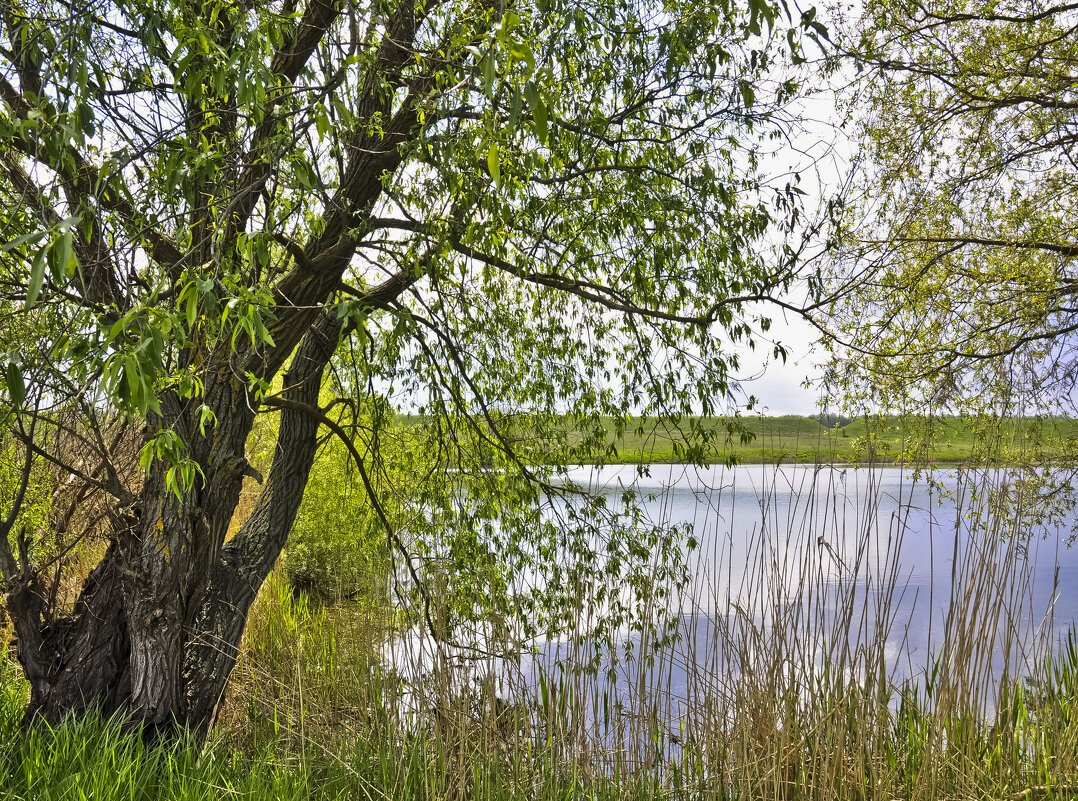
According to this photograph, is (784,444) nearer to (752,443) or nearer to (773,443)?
(773,443)

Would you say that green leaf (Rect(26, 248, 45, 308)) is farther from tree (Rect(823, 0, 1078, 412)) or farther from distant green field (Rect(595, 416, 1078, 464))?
tree (Rect(823, 0, 1078, 412))

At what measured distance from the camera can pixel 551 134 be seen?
9.73ft

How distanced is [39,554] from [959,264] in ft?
26.0

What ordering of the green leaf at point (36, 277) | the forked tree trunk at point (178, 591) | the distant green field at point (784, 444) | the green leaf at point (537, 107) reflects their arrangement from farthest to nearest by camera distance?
1. the forked tree trunk at point (178, 591)
2. the distant green field at point (784, 444)
3. the green leaf at point (537, 107)
4. the green leaf at point (36, 277)

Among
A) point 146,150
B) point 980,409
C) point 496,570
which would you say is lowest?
point 496,570

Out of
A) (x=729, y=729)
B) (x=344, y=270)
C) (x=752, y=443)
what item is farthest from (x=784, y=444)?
(x=344, y=270)

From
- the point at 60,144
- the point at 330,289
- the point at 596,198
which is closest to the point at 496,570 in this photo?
the point at 330,289

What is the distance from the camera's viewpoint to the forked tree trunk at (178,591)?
389cm

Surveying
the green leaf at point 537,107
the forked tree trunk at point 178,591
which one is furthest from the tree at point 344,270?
the green leaf at point 537,107

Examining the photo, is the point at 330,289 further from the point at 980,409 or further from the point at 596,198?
the point at 980,409

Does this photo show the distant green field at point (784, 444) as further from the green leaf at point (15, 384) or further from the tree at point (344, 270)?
the green leaf at point (15, 384)

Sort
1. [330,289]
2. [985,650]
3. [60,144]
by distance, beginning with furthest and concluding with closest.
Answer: [330,289] → [985,650] → [60,144]

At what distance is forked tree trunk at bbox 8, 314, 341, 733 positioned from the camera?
12.8 feet

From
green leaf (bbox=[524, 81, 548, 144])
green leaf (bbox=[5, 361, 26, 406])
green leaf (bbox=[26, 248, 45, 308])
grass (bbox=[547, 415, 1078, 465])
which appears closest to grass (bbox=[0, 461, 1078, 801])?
grass (bbox=[547, 415, 1078, 465])
